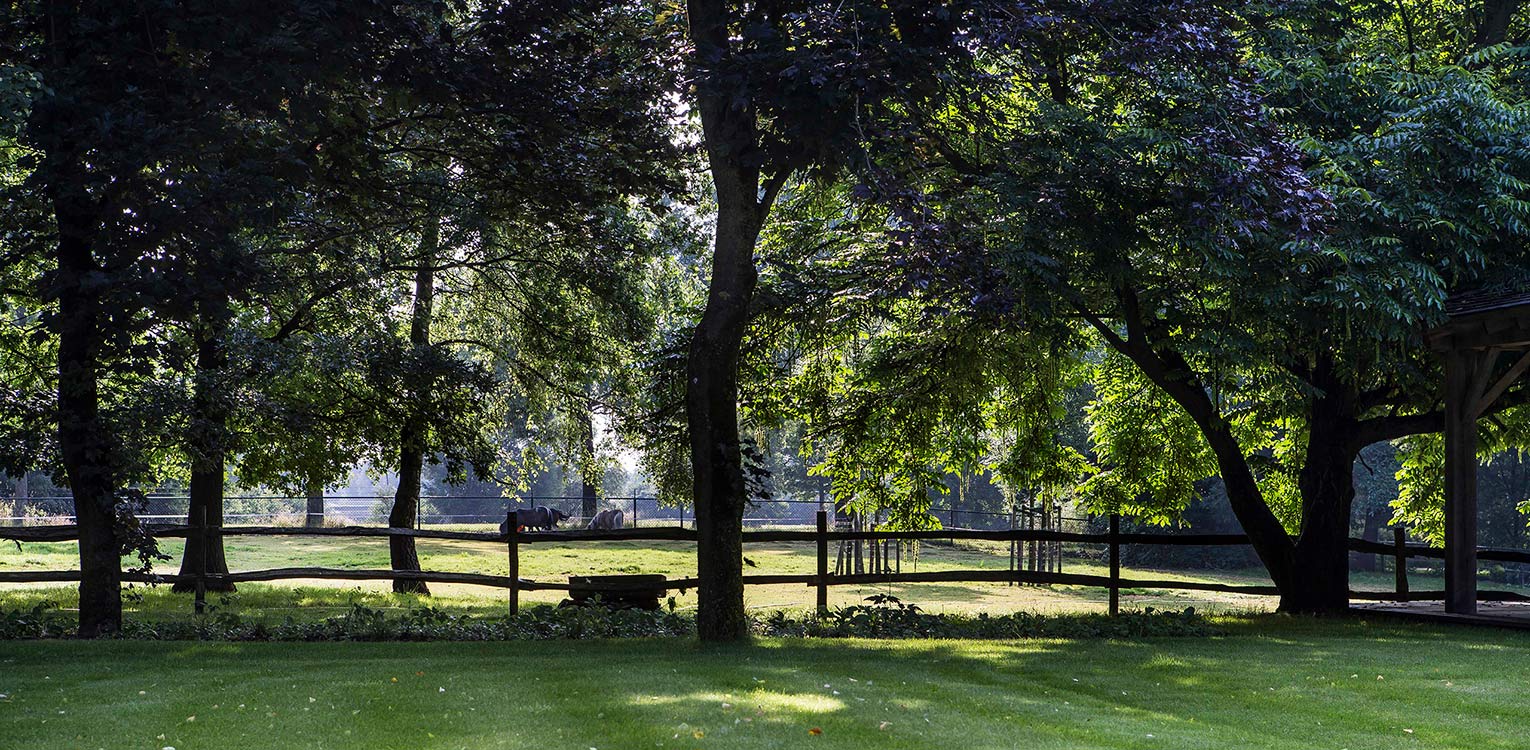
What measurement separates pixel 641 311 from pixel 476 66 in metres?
6.54

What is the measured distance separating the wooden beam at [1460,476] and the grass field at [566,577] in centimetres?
→ 456

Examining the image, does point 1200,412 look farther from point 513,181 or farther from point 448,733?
point 448,733

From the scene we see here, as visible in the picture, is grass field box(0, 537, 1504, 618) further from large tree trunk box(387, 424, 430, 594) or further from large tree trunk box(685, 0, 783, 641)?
large tree trunk box(685, 0, 783, 641)

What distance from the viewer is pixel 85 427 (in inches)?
452

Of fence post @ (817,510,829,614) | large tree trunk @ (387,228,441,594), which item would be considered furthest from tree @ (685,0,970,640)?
large tree trunk @ (387,228,441,594)

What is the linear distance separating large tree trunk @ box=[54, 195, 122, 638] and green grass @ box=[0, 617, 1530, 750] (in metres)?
0.93

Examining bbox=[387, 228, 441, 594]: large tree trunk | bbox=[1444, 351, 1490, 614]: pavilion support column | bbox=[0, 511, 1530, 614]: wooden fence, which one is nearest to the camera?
bbox=[1444, 351, 1490, 614]: pavilion support column

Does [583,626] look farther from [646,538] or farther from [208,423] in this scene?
[208,423]

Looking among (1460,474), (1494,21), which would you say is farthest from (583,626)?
(1494,21)

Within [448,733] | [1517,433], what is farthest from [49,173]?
[1517,433]

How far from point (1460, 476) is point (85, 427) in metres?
13.6

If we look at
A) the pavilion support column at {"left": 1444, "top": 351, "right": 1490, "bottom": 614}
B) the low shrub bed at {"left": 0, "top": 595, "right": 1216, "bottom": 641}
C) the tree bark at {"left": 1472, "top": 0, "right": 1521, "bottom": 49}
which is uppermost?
the tree bark at {"left": 1472, "top": 0, "right": 1521, "bottom": 49}

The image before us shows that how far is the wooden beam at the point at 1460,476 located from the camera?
1323cm

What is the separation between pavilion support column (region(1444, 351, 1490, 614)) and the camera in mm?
13227
